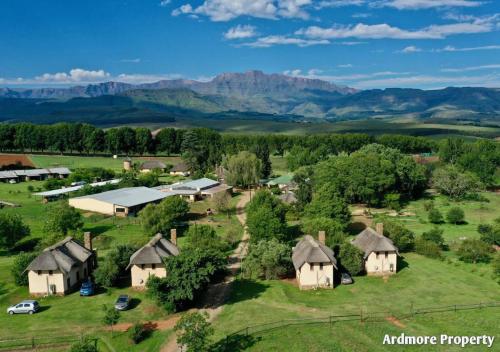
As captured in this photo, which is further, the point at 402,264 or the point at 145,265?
the point at 402,264

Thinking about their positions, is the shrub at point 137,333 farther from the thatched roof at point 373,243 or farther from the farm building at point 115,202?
the farm building at point 115,202

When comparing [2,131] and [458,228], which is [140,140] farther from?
[458,228]

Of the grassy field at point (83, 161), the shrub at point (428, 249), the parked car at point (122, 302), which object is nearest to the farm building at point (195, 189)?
the grassy field at point (83, 161)

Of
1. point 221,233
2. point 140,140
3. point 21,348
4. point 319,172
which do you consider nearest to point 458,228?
point 319,172

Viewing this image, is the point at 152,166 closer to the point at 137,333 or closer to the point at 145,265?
the point at 145,265

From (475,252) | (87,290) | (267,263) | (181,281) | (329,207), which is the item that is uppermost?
(329,207)

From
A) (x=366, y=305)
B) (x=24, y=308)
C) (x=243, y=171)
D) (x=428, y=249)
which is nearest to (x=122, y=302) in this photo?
(x=24, y=308)
